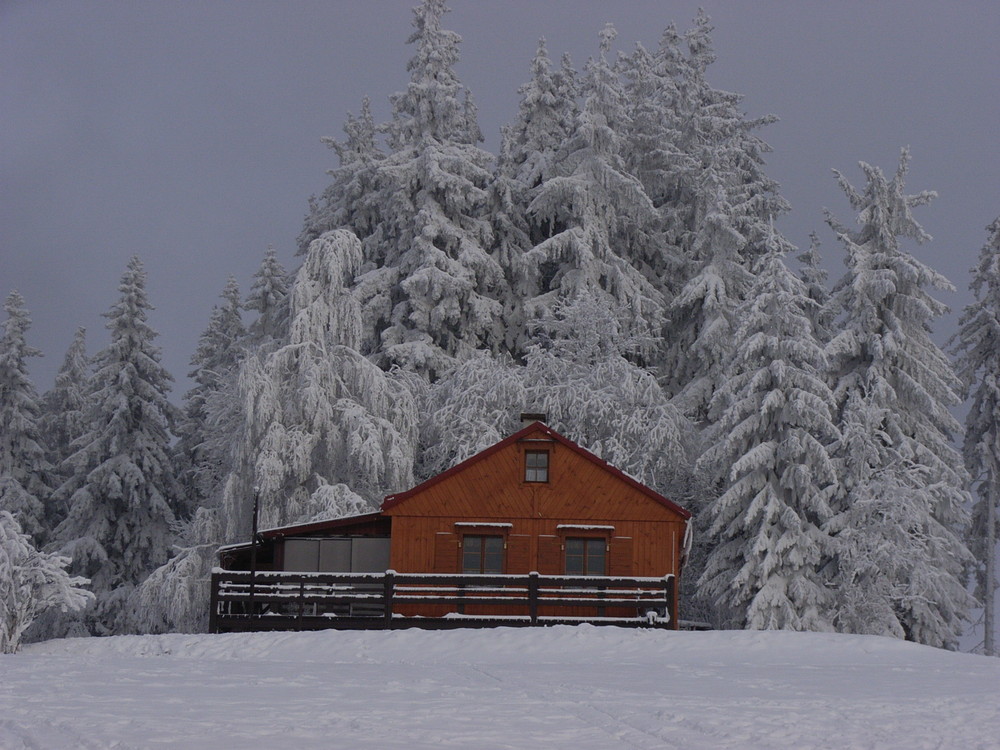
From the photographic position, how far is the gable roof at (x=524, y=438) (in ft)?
94.8

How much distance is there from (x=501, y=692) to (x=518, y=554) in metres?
13.6

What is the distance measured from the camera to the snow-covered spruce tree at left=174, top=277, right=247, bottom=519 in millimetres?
41125

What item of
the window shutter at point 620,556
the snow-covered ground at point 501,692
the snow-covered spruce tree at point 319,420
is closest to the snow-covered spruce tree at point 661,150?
the snow-covered spruce tree at point 319,420

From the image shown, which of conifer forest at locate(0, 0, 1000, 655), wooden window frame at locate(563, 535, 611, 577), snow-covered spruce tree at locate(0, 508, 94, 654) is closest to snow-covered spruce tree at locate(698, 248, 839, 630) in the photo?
conifer forest at locate(0, 0, 1000, 655)

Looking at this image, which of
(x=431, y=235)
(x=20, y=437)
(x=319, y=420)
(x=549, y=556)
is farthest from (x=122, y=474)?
(x=549, y=556)

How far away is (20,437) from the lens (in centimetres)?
4538

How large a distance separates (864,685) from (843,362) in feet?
73.4

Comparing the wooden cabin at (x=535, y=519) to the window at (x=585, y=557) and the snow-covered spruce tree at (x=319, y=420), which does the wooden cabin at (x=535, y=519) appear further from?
the snow-covered spruce tree at (x=319, y=420)

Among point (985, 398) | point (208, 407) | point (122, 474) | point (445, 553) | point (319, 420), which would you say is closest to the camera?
point (445, 553)

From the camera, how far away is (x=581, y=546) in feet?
96.0

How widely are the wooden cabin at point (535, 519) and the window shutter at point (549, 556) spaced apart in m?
0.03

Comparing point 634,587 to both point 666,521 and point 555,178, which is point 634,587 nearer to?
point 666,521

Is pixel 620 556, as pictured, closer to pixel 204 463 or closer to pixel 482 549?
pixel 482 549

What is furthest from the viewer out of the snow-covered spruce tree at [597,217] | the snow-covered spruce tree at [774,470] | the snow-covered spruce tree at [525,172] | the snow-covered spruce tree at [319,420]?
the snow-covered spruce tree at [525,172]
